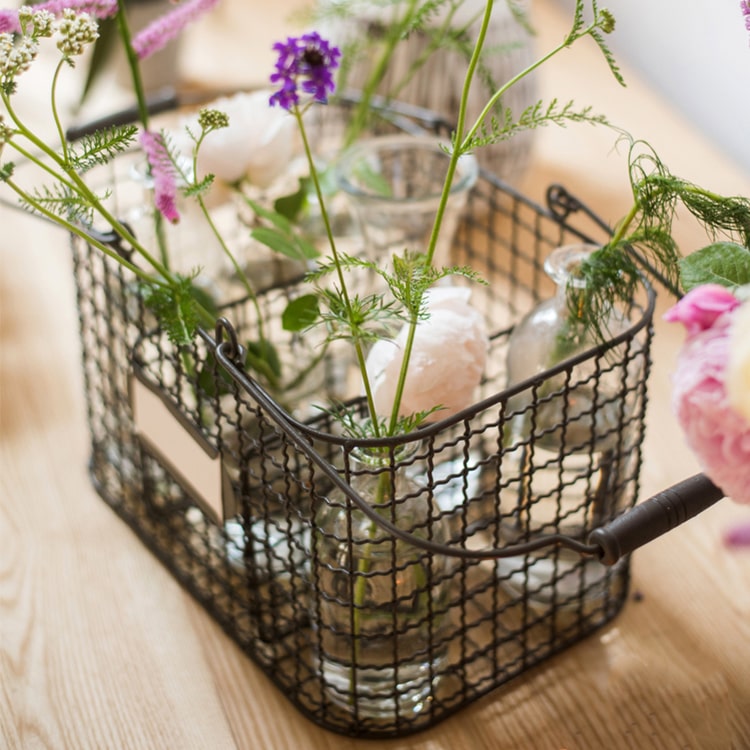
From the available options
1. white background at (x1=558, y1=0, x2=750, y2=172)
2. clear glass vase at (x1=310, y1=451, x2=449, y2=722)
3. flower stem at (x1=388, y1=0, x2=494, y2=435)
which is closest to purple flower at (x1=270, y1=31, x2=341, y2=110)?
flower stem at (x1=388, y1=0, x2=494, y2=435)

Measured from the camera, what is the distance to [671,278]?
1.85 feet

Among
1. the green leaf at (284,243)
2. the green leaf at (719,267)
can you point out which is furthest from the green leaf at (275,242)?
the green leaf at (719,267)

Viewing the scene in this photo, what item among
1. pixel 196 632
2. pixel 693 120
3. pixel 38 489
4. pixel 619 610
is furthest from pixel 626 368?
pixel 693 120

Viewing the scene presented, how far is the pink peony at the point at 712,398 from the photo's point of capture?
0.34 meters

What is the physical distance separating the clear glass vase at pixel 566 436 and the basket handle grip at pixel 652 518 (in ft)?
0.26

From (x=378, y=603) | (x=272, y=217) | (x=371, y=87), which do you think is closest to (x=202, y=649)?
(x=378, y=603)

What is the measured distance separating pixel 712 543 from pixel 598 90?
1.86 feet

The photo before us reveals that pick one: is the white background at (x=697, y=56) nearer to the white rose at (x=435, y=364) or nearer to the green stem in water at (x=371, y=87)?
the green stem in water at (x=371, y=87)

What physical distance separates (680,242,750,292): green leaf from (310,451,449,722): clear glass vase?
5.8 inches

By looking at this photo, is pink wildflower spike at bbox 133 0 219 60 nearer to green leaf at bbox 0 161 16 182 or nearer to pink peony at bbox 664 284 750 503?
green leaf at bbox 0 161 16 182

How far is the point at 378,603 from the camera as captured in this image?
1.81ft

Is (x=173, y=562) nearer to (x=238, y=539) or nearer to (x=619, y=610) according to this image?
(x=238, y=539)

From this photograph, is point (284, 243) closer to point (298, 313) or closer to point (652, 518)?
point (298, 313)

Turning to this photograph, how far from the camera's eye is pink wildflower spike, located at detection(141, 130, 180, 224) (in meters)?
0.55
